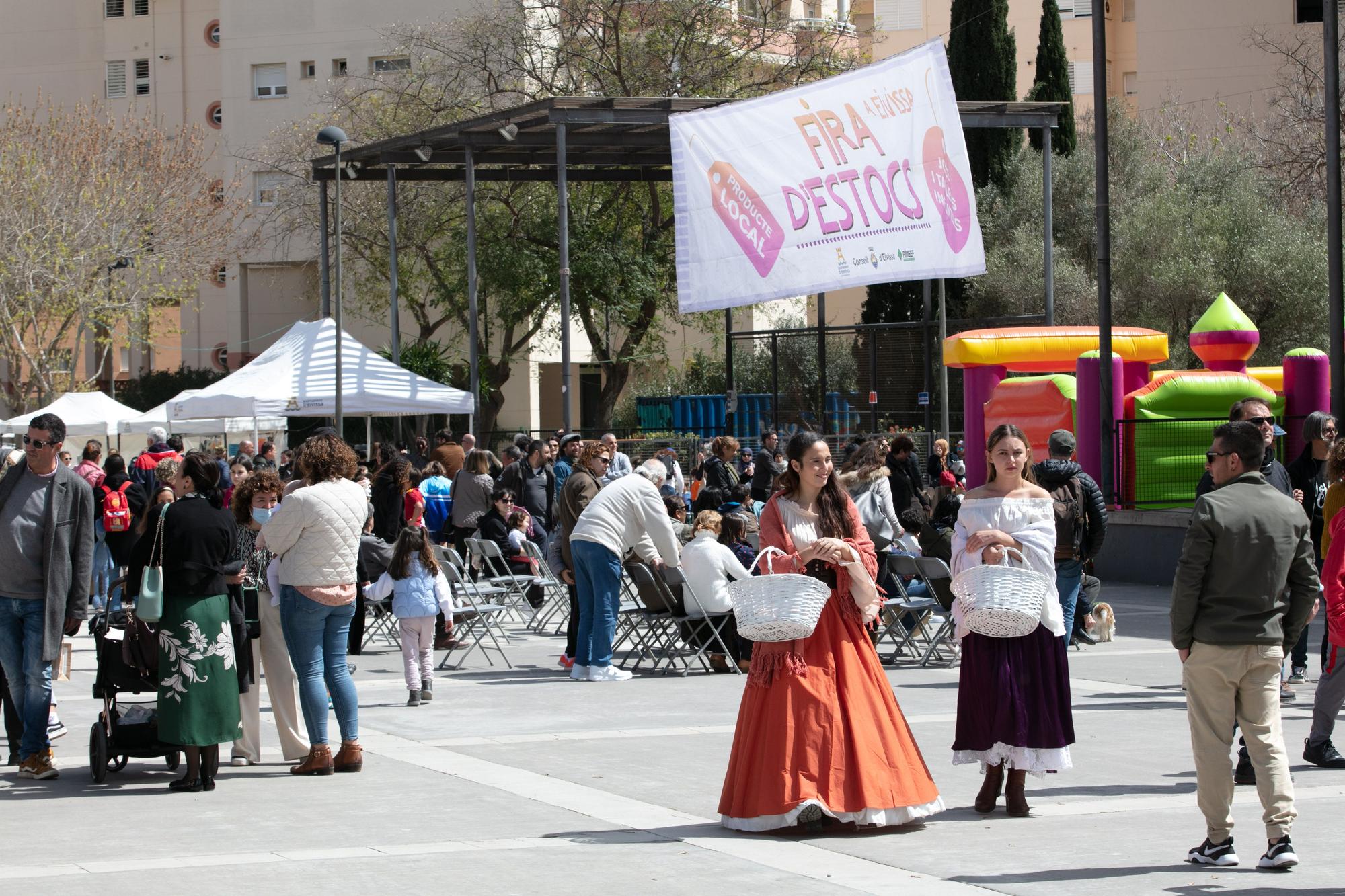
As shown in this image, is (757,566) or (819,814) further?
(757,566)

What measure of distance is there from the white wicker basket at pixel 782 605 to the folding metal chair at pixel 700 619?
19.3ft

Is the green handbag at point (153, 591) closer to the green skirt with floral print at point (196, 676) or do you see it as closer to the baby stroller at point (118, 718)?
the green skirt with floral print at point (196, 676)

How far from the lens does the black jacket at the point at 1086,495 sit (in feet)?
35.8

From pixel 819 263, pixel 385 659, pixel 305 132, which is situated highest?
pixel 305 132

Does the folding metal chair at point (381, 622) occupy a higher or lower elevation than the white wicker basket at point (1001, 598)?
lower

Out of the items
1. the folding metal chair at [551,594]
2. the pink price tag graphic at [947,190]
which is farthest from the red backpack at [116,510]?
the pink price tag graphic at [947,190]

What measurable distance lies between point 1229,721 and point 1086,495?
4342 millimetres

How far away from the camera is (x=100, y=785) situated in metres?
9.09

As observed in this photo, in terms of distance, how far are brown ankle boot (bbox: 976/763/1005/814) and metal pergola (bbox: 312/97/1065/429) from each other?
15462 millimetres

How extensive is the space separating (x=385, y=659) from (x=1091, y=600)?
A: 235 inches

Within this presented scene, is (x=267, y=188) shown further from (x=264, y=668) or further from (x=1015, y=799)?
(x=1015, y=799)

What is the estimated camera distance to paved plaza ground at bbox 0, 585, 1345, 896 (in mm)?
6559

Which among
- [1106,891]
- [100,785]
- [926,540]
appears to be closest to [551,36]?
[926,540]

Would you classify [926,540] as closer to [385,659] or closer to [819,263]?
[385,659]
